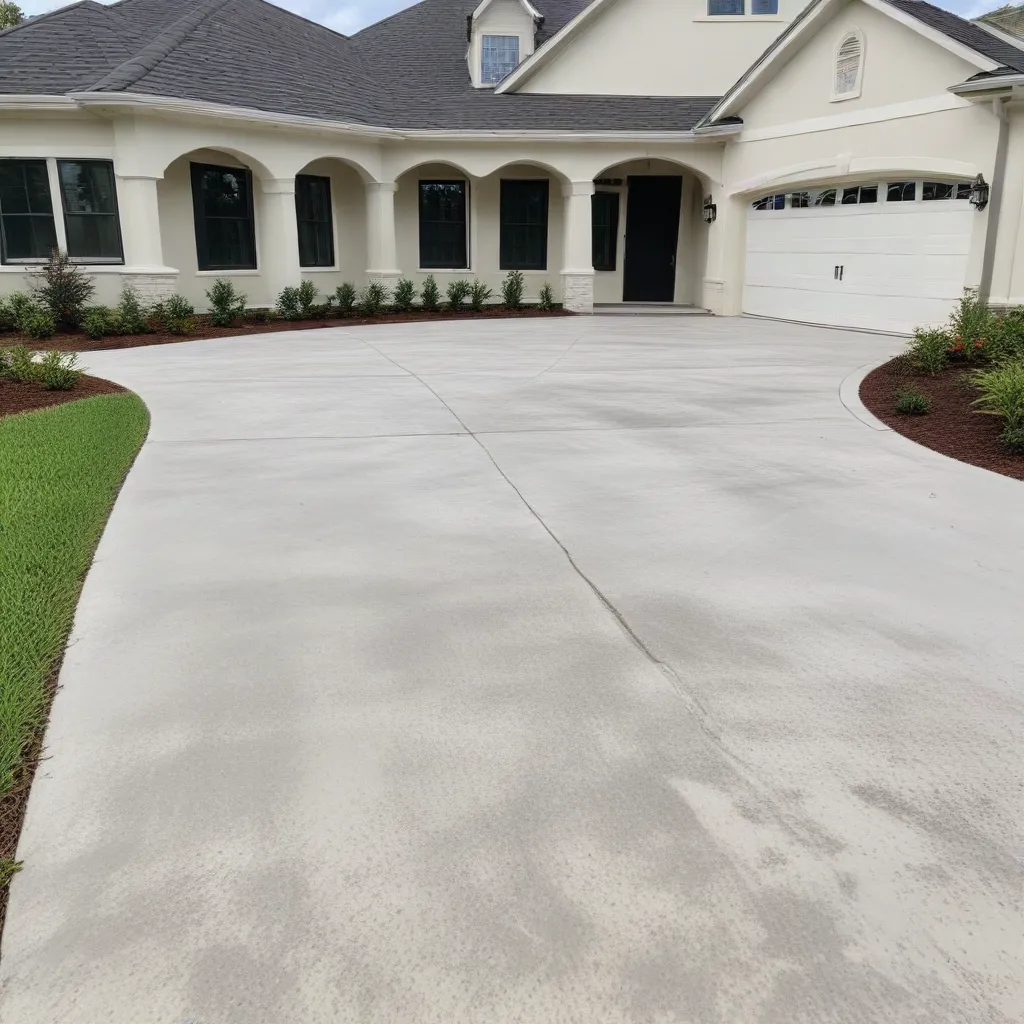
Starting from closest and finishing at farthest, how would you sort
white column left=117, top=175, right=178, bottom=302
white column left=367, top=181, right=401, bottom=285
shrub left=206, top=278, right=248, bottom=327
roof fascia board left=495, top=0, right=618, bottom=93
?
white column left=117, top=175, right=178, bottom=302
shrub left=206, top=278, right=248, bottom=327
white column left=367, top=181, right=401, bottom=285
roof fascia board left=495, top=0, right=618, bottom=93

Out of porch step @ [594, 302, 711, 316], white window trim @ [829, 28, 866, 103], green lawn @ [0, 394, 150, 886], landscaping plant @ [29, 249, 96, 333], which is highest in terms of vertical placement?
white window trim @ [829, 28, 866, 103]

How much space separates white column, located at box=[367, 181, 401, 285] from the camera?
19297 mm

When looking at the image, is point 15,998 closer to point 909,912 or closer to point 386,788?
point 386,788

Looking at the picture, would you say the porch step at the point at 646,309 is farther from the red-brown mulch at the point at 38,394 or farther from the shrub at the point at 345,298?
the red-brown mulch at the point at 38,394

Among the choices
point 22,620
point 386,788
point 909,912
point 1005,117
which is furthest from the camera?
point 1005,117

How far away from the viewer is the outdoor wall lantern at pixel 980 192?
1332cm

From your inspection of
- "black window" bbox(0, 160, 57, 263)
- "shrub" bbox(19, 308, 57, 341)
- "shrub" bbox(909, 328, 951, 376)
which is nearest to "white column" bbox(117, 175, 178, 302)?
"black window" bbox(0, 160, 57, 263)

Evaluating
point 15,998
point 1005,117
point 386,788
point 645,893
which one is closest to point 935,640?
point 645,893

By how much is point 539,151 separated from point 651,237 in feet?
12.2

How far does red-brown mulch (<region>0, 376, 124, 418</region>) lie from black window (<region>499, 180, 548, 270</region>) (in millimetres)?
12492

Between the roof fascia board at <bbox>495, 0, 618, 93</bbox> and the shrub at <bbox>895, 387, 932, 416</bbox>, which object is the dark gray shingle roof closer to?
the roof fascia board at <bbox>495, 0, 618, 93</bbox>

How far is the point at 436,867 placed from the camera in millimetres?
2477

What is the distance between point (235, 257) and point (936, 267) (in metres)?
12.9

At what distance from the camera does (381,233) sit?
19406mm
